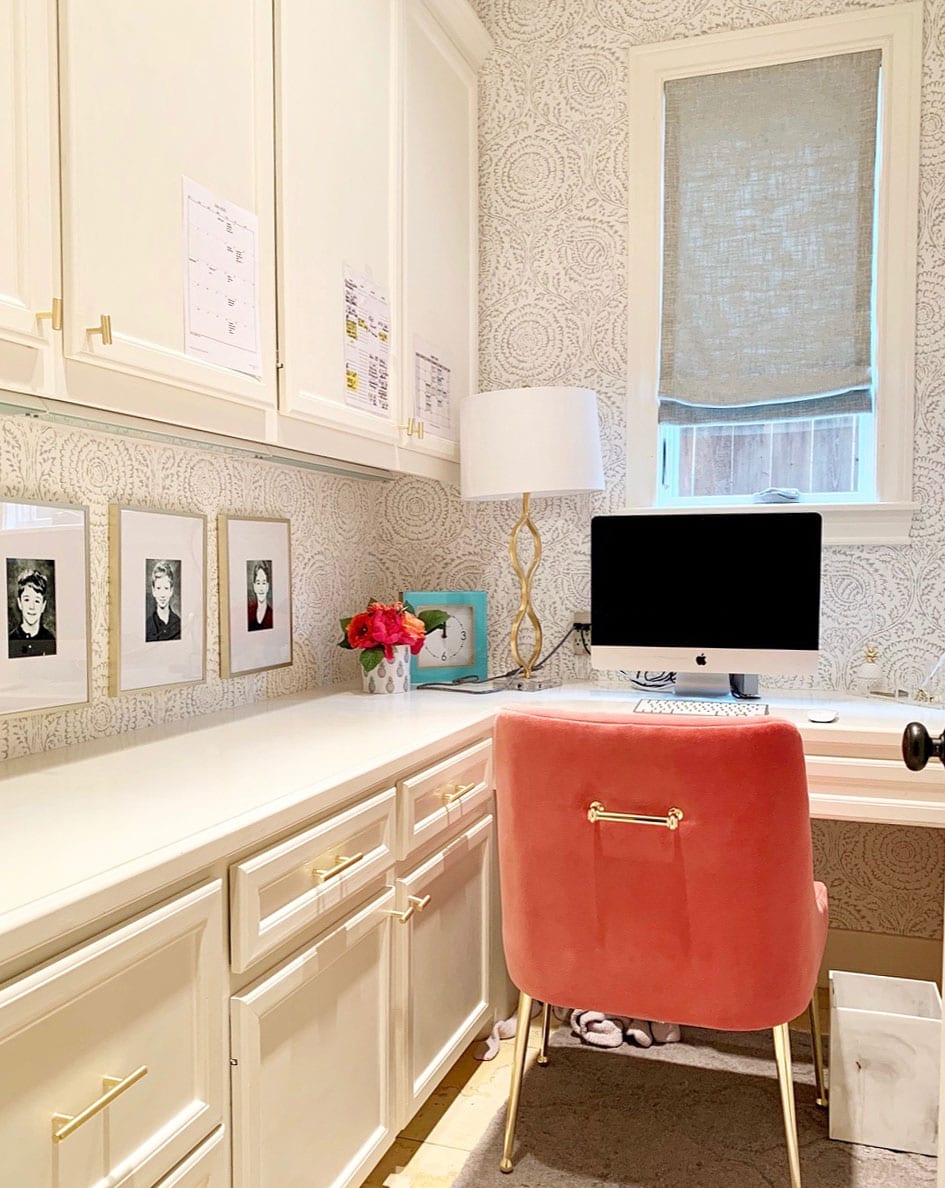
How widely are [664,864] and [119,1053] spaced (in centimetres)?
84

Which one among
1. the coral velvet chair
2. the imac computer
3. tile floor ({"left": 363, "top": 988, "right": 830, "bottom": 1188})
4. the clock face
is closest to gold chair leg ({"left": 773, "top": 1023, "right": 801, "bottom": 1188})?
the coral velvet chair

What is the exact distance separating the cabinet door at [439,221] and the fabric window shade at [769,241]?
0.56 meters

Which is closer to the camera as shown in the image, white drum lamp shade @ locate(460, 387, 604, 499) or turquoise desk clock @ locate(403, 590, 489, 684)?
white drum lamp shade @ locate(460, 387, 604, 499)

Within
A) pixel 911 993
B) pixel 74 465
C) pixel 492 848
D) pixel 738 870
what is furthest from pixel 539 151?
pixel 911 993

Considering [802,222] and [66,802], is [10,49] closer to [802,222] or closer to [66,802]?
[66,802]

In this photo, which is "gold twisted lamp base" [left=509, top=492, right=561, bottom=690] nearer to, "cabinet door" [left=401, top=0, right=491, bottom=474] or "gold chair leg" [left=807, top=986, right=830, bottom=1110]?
"cabinet door" [left=401, top=0, right=491, bottom=474]

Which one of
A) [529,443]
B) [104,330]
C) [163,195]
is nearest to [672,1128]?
[529,443]

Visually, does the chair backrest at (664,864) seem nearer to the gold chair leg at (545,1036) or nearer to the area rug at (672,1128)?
the area rug at (672,1128)

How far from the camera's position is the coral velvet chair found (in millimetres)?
1396

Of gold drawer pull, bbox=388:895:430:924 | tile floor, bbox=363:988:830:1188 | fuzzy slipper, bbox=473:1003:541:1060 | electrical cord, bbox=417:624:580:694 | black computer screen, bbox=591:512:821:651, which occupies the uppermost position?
black computer screen, bbox=591:512:821:651

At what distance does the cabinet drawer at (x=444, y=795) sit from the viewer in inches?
62.7

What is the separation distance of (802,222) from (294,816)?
2126 millimetres

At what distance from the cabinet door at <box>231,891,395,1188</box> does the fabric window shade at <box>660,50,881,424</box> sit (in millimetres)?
1736

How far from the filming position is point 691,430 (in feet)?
8.56
